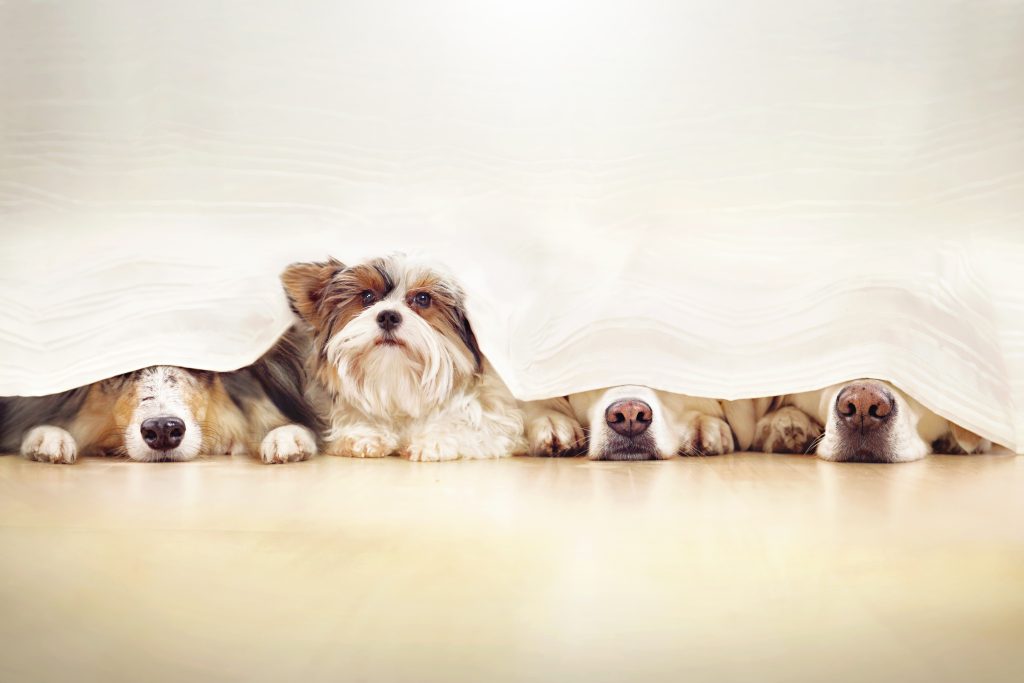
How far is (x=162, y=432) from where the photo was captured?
70.6 inches

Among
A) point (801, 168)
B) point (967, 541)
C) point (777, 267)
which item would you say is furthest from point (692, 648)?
point (801, 168)

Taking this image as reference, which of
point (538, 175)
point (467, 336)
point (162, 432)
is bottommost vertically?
point (162, 432)

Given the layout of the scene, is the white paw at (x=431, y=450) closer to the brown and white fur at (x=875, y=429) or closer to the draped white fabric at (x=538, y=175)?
the draped white fabric at (x=538, y=175)

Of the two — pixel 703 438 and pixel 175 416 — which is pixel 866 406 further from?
pixel 175 416

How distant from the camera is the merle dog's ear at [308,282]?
1.84 m

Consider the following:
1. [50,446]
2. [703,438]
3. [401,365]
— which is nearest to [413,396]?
[401,365]

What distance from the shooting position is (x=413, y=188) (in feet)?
6.24

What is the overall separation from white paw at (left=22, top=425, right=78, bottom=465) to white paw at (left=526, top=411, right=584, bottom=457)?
88 centimetres

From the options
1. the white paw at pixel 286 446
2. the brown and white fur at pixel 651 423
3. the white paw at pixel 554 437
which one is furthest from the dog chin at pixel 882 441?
the white paw at pixel 286 446

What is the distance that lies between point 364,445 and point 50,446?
1.92ft

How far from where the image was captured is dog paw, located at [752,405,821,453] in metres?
1.88

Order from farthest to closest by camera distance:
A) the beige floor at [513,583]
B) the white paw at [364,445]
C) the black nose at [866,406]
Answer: the white paw at [364,445]
the black nose at [866,406]
the beige floor at [513,583]

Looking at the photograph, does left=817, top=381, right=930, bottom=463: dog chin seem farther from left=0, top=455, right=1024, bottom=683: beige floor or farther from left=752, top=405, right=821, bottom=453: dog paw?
left=0, top=455, right=1024, bottom=683: beige floor

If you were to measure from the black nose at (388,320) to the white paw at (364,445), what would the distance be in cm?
23
